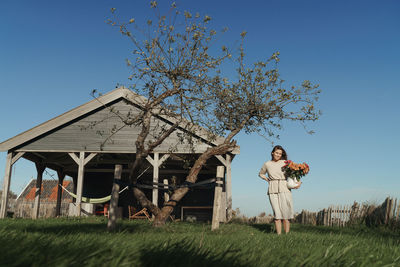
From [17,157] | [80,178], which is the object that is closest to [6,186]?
[17,157]

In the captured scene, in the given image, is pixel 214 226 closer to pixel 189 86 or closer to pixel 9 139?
pixel 189 86

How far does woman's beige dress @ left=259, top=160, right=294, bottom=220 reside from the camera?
7289mm

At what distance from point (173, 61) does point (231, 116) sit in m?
2.94

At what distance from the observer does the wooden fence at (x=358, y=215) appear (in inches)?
472

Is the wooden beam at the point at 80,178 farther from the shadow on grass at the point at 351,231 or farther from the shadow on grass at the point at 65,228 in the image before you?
the shadow on grass at the point at 351,231

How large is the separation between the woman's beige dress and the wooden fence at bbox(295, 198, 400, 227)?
21.5 feet

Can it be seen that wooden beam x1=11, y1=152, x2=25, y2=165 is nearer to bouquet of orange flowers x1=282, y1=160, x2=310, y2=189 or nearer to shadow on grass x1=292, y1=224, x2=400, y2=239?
shadow on grass x1=292, y1=224, x2=400, y2=239

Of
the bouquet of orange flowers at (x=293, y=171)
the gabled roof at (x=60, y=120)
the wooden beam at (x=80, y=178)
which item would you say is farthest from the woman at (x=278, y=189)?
the wooden beam at (x=80, y=178)

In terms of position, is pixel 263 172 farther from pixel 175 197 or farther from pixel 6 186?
pixel 6 186

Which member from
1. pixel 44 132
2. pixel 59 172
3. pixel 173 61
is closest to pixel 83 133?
pixel 44 132

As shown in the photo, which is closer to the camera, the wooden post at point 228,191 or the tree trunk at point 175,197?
the tree trunk at point 175,197

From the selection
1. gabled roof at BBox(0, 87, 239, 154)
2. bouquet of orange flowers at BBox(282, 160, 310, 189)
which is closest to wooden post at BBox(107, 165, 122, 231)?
bouquet of orange flowers at BBox(282, 160, 310, 189)

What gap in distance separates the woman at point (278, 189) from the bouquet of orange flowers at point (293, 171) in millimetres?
102

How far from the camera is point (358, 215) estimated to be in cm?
1364
